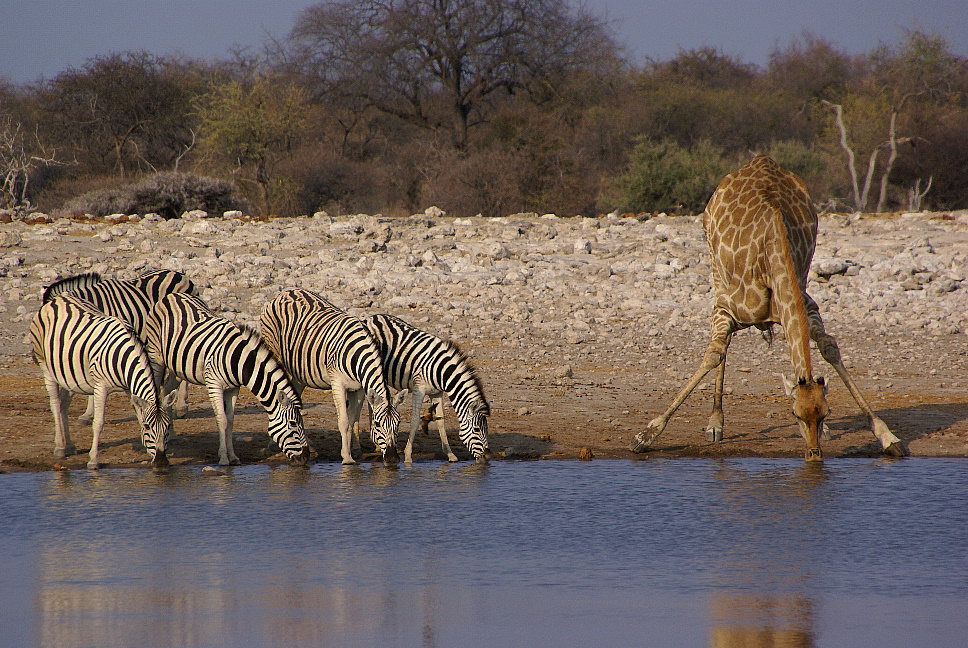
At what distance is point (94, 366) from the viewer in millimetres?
8180

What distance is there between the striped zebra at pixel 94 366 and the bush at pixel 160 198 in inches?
489

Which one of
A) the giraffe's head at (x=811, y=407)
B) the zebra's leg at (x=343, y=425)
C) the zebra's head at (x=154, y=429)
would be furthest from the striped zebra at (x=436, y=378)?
the giraffe's head at (x=811, y=407)

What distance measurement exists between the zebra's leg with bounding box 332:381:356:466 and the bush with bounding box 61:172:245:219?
13.3 meters

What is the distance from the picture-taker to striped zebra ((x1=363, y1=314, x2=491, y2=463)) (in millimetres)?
8438

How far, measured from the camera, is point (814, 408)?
7.90 metres

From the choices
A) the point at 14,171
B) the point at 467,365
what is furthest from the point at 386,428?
the point at 14,171

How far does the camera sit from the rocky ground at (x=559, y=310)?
926cm

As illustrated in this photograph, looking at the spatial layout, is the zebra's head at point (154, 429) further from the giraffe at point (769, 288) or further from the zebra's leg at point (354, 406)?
the giraffe at point (769, 288)

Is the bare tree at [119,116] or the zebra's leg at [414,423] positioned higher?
the bare tree at [119,116]

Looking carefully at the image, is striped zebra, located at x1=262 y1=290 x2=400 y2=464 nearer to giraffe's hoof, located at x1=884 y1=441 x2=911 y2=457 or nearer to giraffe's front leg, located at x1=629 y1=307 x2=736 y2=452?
giraffe's front leg, located at x1=629 y1=307 x2=736 y2=452

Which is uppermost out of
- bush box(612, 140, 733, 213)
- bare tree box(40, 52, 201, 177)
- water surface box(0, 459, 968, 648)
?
bare tree box(40, 52, 201, 177)

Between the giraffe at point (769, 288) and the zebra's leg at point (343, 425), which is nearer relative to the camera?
the giraffe at point (769, 288)

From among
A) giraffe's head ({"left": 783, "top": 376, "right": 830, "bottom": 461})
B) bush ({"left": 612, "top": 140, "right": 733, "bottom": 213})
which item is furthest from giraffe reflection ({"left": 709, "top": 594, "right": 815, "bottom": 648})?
bush ({"left": 612, "top": 140, "right": 733, "bottom": 213})

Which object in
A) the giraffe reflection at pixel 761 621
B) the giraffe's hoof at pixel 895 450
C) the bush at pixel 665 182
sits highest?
the bush at pixel 665 182
